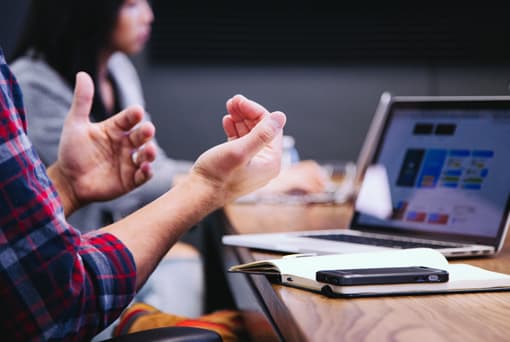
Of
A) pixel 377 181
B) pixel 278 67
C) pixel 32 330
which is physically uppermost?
pixel 278 67

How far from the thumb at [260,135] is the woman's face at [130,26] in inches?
68.0

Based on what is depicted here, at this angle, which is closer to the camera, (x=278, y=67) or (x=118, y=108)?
(x=118, y=108)

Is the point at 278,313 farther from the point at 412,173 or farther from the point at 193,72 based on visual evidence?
the point at 193,72

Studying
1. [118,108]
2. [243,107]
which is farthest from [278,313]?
[118,108]

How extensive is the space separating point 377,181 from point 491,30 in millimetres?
3197

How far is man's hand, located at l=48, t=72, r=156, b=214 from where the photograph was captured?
162cm

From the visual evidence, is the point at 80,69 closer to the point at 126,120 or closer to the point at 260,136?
the point at 126,120

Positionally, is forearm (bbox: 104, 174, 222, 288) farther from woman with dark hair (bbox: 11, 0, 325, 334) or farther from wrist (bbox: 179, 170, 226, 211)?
woman with dark hair (bbox: 11, 0, 325, 334)

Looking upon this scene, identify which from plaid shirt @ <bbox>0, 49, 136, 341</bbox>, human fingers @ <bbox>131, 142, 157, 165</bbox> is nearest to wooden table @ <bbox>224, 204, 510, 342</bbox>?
plaid shirt @ <bbox>0, 49, 136, 341</bbox>

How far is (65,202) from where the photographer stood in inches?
64.5

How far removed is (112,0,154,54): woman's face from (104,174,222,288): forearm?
1.67m

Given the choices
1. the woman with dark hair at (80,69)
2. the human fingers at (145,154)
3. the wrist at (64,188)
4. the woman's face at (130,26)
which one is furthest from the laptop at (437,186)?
the woman's face at (130,26)

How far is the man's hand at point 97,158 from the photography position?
63.7 inches

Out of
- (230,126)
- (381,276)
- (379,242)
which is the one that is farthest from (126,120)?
(381,276)
